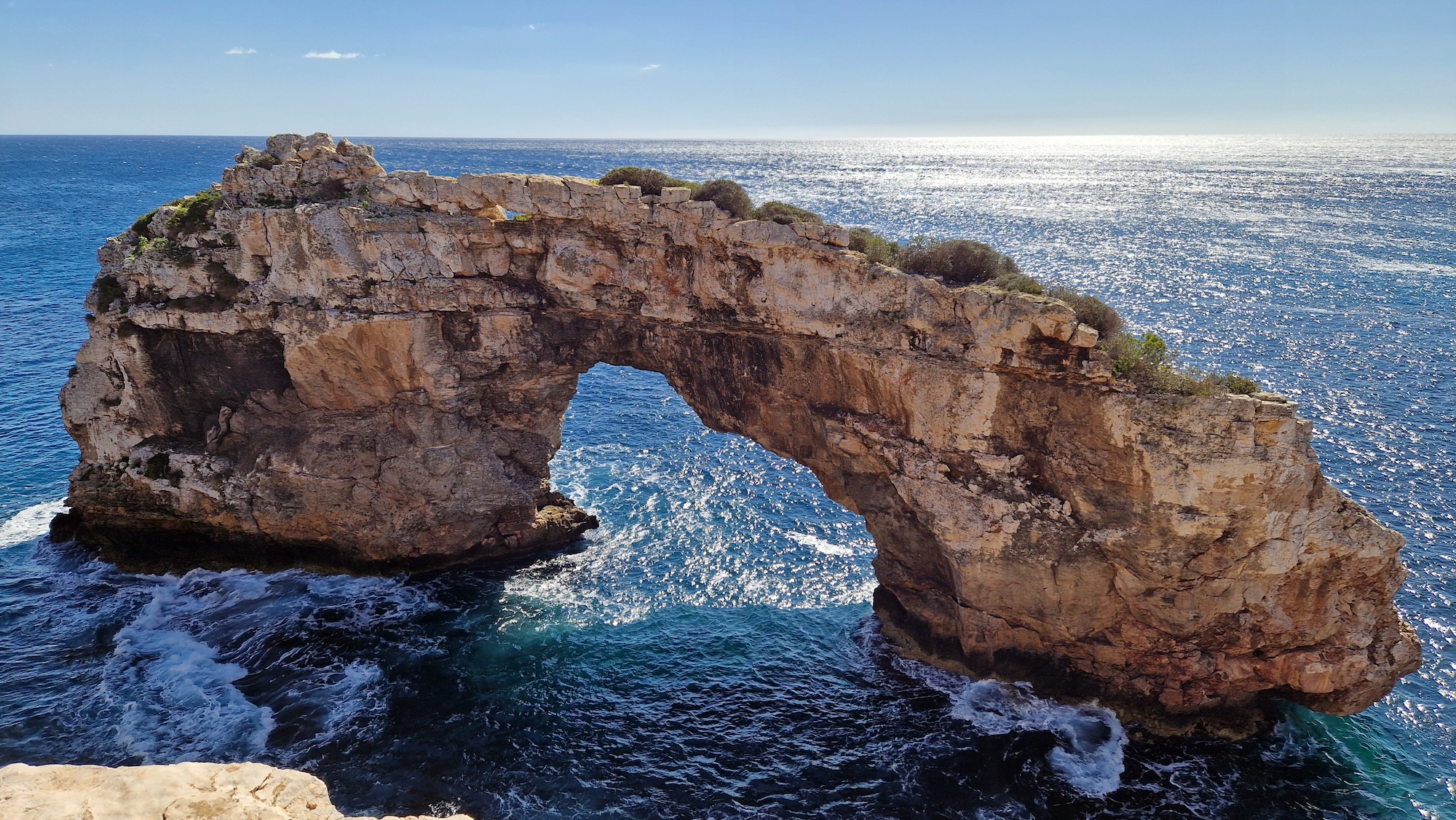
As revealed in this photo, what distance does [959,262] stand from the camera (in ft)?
95.8

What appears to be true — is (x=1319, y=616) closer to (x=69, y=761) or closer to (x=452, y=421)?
(x=452, y=421)

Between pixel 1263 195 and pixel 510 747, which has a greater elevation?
pixel 1263 195

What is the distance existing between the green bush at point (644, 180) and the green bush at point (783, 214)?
3224 millimetres

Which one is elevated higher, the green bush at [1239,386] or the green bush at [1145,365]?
the green bush at [1145,365]

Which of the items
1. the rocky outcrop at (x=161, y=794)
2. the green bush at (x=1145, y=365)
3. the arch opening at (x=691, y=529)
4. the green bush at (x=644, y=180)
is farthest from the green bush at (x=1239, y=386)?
the rocky outcrop at (x=161, y=794)

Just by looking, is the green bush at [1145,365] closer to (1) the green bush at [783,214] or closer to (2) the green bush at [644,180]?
(1) the green bush at [783,214]

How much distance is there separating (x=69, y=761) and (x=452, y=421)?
16.9 m

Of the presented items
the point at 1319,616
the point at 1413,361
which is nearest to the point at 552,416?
the point at 1319,616

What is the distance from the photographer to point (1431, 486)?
41156mm

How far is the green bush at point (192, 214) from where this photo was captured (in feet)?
113

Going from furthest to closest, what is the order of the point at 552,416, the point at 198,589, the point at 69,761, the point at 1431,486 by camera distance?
the point at 1431,486 → the point at 552,416 → the point at 198,589 → the point at 69,761

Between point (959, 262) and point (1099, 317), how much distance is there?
193 inches


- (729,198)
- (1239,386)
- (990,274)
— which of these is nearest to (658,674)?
(729,198)

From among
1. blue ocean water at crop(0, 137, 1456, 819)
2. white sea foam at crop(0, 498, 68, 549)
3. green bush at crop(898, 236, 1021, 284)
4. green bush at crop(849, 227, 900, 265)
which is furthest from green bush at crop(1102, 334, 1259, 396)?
white sea foam at crop(0, 498, 68, 549)
